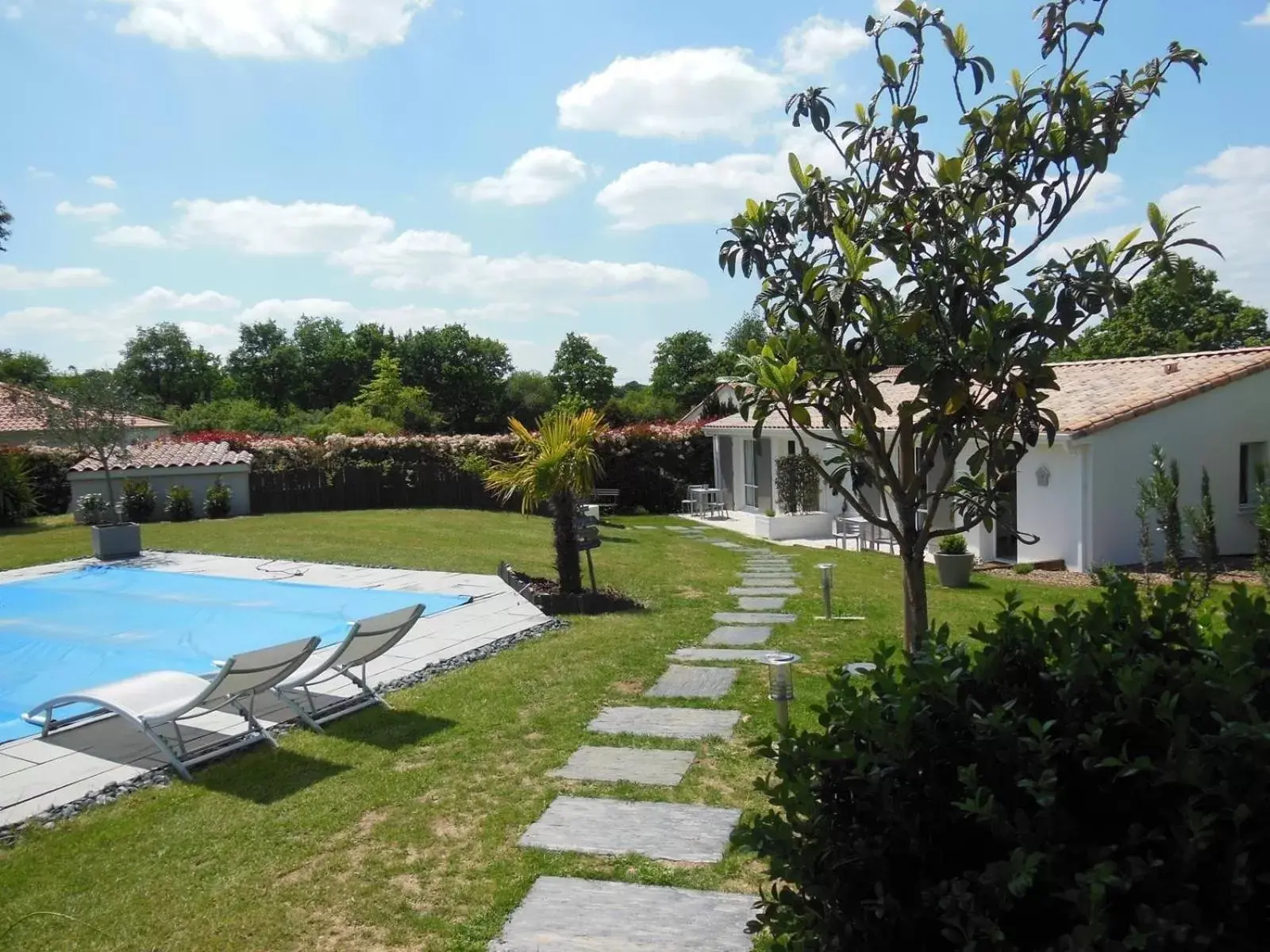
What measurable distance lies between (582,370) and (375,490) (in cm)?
4545

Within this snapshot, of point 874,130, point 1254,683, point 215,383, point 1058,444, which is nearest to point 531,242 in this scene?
point 1058,444

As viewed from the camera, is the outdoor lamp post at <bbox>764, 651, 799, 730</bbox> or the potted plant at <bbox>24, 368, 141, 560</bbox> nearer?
the outdoor lamp post at <bbox>764, 651, 799, 730</bbox>

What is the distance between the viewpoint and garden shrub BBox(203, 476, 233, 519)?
84.9ft

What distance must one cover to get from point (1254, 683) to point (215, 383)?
8438 cm

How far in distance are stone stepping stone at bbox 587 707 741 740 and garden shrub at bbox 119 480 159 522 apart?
21.8 metres

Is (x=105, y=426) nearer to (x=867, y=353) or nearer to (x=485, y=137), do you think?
(x=485, y=137)

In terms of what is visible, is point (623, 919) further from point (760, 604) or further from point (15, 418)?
point (15, 418)

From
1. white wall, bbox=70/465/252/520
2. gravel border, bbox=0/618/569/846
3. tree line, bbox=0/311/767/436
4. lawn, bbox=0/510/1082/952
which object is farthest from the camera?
tree line, bbox=0/311/767/436

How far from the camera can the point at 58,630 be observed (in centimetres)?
1456

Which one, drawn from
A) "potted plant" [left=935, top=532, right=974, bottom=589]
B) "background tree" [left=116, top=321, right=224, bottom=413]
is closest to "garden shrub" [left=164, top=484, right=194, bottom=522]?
"potted plant" [left=935, top=532, right=974, bottom=589]

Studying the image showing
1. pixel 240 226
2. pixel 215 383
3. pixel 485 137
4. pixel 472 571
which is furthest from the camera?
pixel 215 383

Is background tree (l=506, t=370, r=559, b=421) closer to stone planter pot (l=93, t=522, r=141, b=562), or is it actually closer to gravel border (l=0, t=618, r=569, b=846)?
stone planter pot (l=93, t=522, r=141, b=562)

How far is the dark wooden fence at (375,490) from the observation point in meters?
27.8

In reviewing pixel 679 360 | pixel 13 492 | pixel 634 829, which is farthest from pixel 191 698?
pixel 679 360
